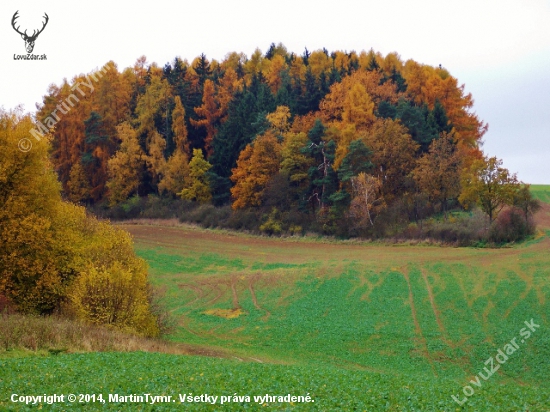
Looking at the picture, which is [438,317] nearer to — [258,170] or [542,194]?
[258,170]

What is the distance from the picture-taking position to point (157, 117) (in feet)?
311

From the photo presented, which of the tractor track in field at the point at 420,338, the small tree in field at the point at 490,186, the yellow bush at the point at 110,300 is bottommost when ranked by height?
the tractor track in field at the point at 420,338

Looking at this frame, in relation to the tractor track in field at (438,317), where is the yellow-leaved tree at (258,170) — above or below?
above

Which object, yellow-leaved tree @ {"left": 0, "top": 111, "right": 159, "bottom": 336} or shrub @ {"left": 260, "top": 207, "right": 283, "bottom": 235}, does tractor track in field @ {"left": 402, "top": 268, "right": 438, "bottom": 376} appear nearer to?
yellow-leaved tree @ {"left": 0, "top": 111, "right": 159, "bottom": 336}

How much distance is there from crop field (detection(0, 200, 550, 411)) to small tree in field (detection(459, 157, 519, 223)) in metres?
5.45

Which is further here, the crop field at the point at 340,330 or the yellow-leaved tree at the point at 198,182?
the yellow-leaved tree at the point at 198,182

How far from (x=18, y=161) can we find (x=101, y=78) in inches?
2796

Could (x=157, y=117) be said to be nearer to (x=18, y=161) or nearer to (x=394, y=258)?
(x=394, y=258)

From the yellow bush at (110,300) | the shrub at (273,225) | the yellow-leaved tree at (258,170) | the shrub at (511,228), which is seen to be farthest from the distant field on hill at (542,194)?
the yellow bush at (110,300)

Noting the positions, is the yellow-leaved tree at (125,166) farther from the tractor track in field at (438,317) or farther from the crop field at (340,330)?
the tractor track in field at (438,317)

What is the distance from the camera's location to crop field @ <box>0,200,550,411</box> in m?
15.5

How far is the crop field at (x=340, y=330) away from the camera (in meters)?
15.5

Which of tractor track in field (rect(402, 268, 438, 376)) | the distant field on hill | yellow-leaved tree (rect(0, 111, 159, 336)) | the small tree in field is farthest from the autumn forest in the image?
yellow-leaved tree (rect(0, 111, 159, 336))

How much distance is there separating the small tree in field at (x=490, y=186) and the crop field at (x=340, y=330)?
5448mm
